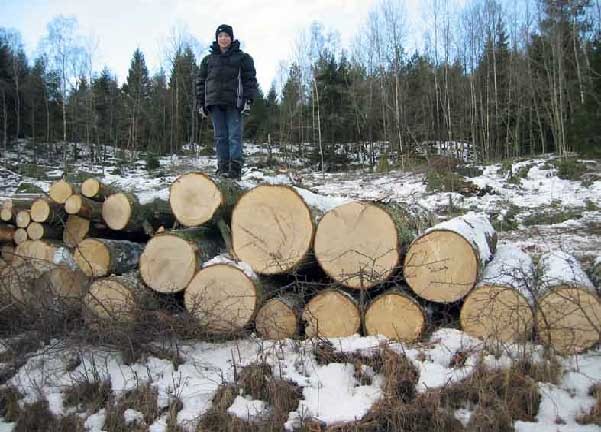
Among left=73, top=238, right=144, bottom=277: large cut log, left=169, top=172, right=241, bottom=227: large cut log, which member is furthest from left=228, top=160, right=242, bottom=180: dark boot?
left=73, top=238, right=144, bottom=277: large cut log

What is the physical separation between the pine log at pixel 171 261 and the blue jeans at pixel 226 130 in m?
2.02

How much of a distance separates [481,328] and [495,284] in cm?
33

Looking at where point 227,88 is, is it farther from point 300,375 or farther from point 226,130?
point 300,375

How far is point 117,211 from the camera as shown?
4.38 metres

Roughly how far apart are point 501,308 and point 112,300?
300cm

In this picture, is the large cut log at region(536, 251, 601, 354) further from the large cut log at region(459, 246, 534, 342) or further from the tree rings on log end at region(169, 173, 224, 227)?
the tree rings on log end at region(169, 173, 224, 227)

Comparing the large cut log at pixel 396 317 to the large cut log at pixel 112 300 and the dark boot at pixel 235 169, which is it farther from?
the dark boot at pixel 235 169

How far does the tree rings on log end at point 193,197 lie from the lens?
161 inches

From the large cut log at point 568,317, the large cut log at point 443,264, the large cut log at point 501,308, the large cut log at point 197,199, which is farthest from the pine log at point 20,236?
the large cut log at point 568,317

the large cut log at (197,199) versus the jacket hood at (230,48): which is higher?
the jacket hood at (230,48)

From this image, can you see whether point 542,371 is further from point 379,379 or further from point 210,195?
point 210,195

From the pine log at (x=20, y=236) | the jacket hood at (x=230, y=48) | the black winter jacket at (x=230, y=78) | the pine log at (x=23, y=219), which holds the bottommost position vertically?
the pine log at (x=20, y=236)

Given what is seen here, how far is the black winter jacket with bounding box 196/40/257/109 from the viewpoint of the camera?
229 inches

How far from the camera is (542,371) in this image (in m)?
2.86
